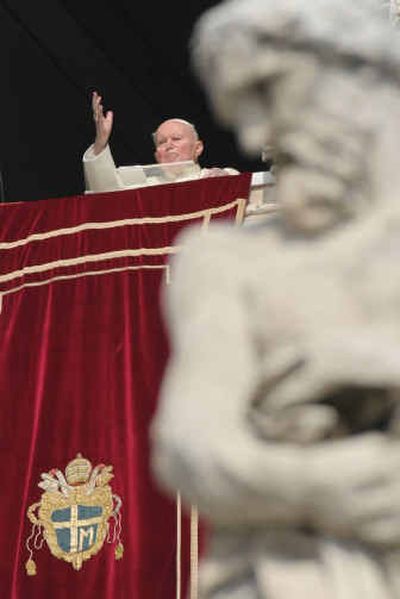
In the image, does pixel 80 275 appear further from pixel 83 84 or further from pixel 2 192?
pixel 83 84

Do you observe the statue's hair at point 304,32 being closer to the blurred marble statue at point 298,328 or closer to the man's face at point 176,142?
the blurred marble statue at point 298,328

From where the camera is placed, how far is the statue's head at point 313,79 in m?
1.79

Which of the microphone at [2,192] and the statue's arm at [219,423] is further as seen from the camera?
the microphone at [2,192]

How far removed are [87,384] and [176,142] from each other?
93cm

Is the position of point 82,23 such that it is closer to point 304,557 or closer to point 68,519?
point 68,519

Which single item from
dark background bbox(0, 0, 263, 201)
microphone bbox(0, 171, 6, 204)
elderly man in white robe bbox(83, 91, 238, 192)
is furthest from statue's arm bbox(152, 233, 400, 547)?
dark background bbox(0, 0, 263, 201)

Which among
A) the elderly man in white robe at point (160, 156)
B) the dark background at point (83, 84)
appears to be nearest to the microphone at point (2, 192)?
the dark background at point (83, 84)

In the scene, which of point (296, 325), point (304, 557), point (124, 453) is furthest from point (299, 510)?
point (124, 453)

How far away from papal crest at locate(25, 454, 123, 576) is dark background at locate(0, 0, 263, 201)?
1840 mm

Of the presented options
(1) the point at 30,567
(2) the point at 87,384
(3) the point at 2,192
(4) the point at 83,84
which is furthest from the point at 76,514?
(4) the point at 83,84

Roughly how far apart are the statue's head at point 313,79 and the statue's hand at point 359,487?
Result: 278 mm

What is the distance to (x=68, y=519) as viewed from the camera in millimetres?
5004

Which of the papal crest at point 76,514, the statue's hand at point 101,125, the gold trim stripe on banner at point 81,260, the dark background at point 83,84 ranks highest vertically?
the dark background at point 83,84

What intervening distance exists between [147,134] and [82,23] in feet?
1.74
